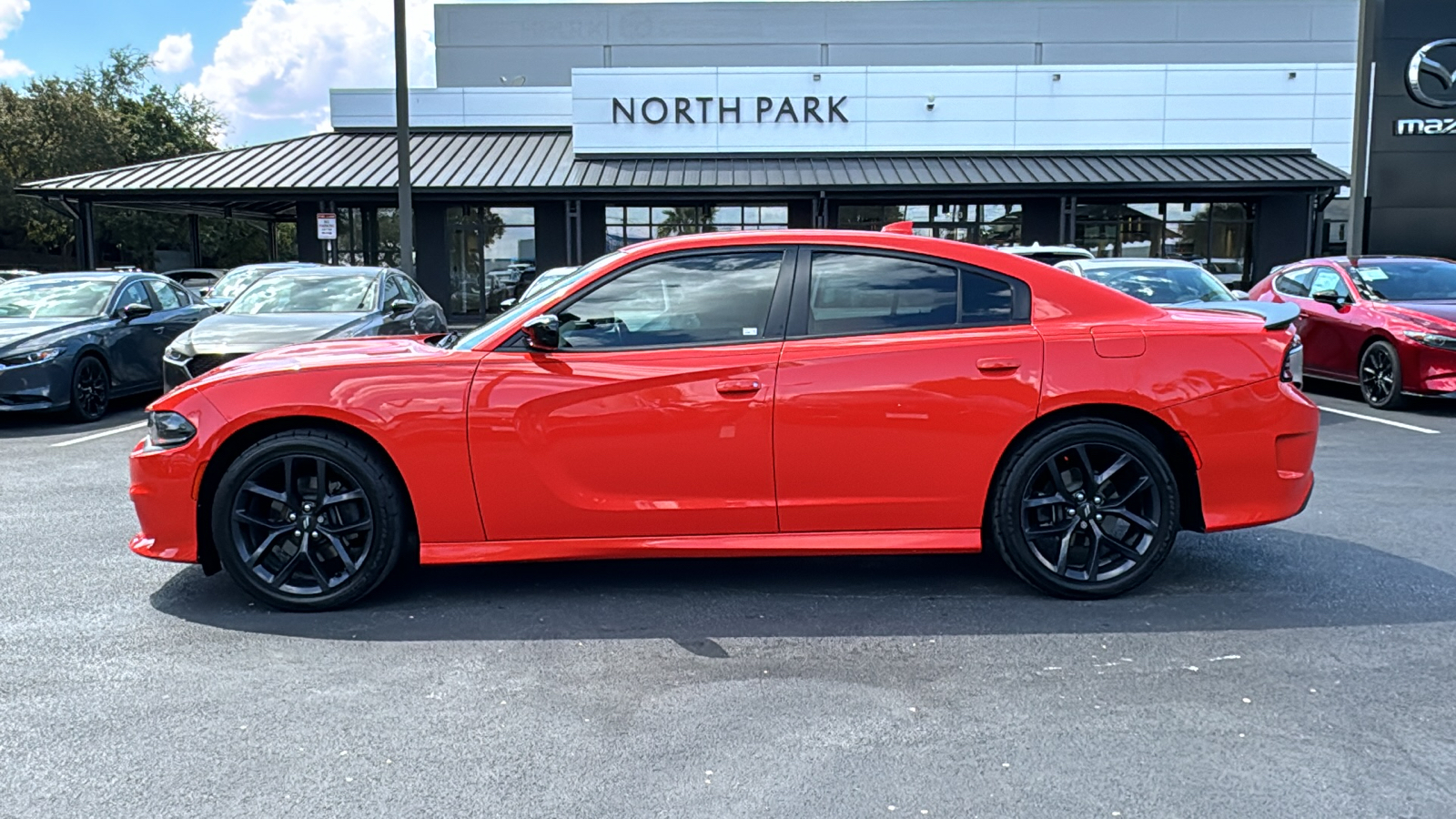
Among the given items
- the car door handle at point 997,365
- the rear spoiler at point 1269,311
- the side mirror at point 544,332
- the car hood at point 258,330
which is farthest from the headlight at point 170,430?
the car hood at point 258,330

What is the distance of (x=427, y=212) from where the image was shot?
23.8m

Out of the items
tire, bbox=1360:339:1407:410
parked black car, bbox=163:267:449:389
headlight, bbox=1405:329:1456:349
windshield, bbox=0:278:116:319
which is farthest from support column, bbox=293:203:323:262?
headlight, bbox=1405:329:1456:349

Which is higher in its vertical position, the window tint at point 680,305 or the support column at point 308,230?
the support column at point 308,230

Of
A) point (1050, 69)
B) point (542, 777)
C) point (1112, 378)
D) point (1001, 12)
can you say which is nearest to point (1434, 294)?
point (1112, 378)

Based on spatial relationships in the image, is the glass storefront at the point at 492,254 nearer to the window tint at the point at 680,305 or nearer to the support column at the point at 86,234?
the support column at the point at 86,234

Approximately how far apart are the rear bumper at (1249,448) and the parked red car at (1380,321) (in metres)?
5.79

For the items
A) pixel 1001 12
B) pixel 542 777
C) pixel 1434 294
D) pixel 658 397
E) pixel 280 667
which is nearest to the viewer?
pixel 542 777

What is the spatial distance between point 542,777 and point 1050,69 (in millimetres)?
23769

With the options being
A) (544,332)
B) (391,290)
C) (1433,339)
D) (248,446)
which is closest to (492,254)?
(391,290)

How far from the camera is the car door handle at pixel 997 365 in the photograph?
14.0ft

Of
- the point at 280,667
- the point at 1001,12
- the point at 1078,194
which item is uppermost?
the point at 1001,12

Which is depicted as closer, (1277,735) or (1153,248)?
(1277,735)

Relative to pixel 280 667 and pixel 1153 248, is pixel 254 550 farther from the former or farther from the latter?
pixel 1153 248

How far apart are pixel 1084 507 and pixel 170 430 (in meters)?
3.84
